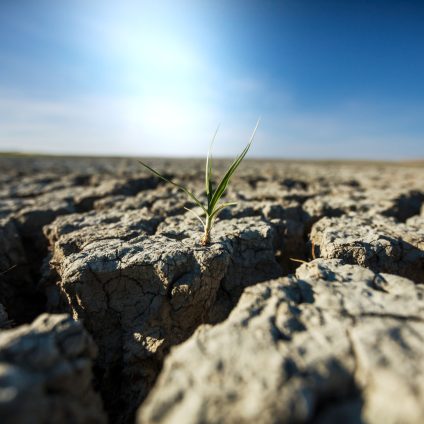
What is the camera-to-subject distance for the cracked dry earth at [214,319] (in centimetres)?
85

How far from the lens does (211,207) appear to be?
6.25ft

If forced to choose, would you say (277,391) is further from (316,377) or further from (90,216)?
(90,216)

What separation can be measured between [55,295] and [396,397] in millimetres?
2118

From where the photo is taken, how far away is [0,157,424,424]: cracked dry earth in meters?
0.85

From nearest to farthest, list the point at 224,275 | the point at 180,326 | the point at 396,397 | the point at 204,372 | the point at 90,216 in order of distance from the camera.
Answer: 1. the point at 396,397
2. the point at 204,372
3. the point at 180,326
4. the point at 224,275
5. the point at 90,216

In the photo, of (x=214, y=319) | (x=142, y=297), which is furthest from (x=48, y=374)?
Result: (x=214, y=319)

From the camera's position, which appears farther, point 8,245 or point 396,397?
point 8,245

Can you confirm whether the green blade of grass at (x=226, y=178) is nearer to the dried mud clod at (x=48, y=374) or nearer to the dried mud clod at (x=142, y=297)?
the dried mud clod at (x=142, y=297)

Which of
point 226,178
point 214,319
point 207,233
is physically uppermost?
Answer: point 226,178

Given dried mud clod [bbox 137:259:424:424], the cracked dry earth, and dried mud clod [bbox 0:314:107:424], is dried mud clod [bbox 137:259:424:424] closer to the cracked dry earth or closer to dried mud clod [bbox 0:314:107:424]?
the cracked dry earth

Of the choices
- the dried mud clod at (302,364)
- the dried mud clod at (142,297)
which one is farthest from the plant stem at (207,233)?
the dried mud clod at (302,364)

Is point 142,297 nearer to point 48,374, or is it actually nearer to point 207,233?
point 207,233

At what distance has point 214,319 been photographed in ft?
5.68

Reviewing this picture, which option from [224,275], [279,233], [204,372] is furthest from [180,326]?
[279,233]
